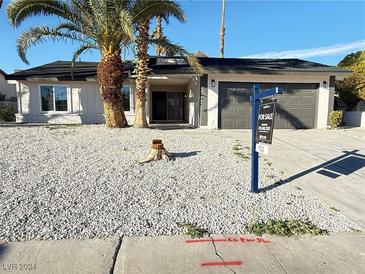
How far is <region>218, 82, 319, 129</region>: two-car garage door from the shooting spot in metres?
13.6

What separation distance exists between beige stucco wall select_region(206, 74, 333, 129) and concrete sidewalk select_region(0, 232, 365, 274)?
34.1ft

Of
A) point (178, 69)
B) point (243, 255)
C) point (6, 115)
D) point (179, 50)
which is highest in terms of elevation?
point (179, 50)

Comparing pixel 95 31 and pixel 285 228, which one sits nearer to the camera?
pixel 285 228

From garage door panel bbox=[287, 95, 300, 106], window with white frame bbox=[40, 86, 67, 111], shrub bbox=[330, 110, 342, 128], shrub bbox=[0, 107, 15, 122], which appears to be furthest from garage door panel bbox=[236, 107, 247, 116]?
shrub bbox=[0, 107, 15, 122]

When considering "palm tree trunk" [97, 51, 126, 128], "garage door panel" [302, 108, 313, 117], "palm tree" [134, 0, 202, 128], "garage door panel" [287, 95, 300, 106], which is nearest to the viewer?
"palm tree" [134, 0, 202, 128]

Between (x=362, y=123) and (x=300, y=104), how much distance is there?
14.1 ft

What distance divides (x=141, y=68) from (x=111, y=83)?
160 cm

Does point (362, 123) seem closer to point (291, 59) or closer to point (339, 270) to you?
point (291, 59)

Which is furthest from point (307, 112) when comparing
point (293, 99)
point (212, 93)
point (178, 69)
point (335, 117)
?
point (178, 69)

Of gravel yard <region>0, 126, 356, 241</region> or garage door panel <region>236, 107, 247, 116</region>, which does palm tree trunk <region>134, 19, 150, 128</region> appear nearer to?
garage door panel <region>236, 107, 247, 116</region>

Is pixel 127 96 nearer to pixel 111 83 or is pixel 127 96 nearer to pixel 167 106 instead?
pixel 111 83

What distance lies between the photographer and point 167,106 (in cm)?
1994

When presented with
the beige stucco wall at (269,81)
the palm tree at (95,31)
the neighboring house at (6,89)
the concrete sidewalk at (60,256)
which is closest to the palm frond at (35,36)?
the palm tree at (95,31)

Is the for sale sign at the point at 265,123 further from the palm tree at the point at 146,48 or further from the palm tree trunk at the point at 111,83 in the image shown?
the palm tree trunk at the point at 111,83
